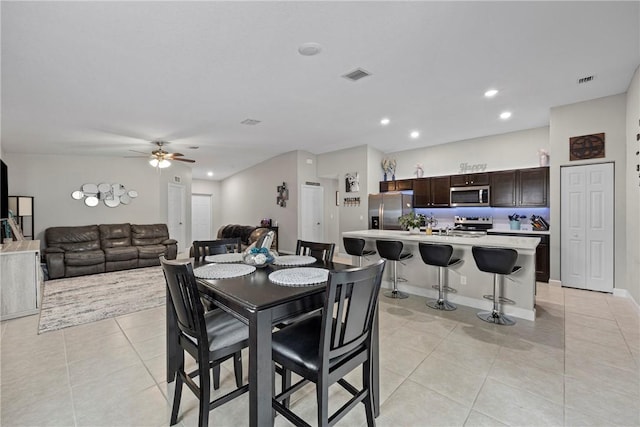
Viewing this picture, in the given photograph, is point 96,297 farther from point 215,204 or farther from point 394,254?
point 215,204

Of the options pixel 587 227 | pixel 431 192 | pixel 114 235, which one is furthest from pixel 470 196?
pixel 114 235

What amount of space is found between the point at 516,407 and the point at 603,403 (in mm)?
598

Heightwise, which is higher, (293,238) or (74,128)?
(74,128)

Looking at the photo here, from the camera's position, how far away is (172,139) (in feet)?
18.3

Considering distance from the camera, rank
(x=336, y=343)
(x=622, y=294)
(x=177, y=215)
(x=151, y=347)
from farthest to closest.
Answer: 1. (x=177, y=215)
2. (x=622, y=294)
3. (x=151, y=347)
4. (x=336, y=343)

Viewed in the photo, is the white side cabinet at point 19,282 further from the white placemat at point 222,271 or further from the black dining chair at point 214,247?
the white placemat at point 222,271

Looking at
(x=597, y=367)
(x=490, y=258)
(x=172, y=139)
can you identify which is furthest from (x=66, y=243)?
(x=597, y=367)

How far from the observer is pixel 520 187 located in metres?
5.32

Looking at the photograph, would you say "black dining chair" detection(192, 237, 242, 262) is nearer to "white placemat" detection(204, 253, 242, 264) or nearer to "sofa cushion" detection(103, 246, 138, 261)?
"white placemat" detection(204, 253, 242, 264)

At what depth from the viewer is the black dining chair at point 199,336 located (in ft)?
4.78

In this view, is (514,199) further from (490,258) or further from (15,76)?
(15,76)

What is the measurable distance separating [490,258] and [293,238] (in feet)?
17.3

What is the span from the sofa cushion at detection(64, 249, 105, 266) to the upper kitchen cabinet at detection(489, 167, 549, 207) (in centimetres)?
798

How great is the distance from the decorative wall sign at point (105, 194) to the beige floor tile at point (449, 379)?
7.51m
